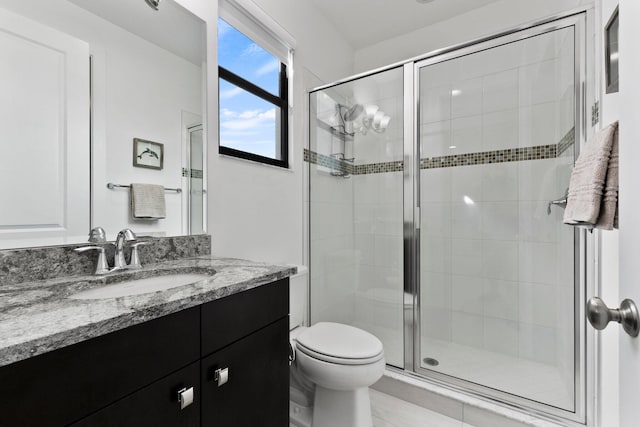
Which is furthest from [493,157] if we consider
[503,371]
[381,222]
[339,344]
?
Answer: [339,344]

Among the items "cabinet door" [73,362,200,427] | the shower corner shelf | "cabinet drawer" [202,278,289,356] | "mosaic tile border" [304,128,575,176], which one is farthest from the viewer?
the shower corner shelf

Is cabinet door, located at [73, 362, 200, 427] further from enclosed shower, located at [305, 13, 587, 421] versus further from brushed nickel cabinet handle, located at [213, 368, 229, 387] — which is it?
enclosed shower, located at [305, 13, 587, 421]

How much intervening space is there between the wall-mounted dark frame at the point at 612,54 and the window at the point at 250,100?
159 centimetres

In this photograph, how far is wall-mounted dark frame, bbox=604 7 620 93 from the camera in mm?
1064

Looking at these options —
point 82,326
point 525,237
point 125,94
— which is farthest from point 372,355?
point 125,94

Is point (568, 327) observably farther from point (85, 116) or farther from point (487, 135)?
point (85, 116)

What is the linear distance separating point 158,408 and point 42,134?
88 centimetres

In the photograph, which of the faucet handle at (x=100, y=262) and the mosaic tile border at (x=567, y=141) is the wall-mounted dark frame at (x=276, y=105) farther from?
the mosaic tile border at (x=567, y=141)

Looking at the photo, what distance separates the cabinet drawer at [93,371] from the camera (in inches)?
18.5

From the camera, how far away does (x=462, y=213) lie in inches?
83.8

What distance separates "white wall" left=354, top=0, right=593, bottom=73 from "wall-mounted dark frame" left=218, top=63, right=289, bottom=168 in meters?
1.16

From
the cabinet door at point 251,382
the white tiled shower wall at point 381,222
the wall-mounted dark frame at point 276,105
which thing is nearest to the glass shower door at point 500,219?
the white tiled shower wall at point 381,222

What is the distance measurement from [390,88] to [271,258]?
1476 millimetres

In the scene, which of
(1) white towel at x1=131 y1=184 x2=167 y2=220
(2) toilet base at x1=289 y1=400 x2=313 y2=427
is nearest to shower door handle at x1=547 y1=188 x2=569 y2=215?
(2) toilet base at x1=289 y1=400 x2=313 y2=427
